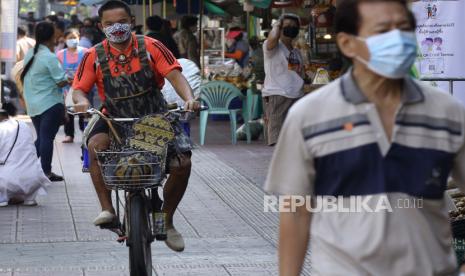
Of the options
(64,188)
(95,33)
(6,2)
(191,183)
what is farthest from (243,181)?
(95,33)

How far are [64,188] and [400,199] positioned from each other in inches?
379

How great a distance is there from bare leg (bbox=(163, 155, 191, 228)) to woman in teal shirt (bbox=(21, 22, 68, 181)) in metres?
5.99

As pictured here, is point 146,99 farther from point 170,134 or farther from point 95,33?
point 95,33

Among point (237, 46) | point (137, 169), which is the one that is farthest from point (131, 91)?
point (237, 46)

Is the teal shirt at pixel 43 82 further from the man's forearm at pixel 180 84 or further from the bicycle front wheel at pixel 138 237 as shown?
the bicycle front wheel at pixel 138 237

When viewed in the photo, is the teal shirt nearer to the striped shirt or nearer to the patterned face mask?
the patterned face mask

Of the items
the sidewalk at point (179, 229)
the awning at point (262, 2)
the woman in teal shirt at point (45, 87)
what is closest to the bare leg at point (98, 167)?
the sidewalk at point (179, 229)

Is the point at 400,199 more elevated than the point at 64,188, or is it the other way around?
the point at 400,199

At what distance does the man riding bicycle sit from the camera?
746 centimetres

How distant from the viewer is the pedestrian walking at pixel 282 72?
47.3ft

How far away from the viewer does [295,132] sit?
3.86 m

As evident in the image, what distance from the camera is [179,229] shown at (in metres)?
10.1

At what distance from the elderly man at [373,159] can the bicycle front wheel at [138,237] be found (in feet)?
10.1

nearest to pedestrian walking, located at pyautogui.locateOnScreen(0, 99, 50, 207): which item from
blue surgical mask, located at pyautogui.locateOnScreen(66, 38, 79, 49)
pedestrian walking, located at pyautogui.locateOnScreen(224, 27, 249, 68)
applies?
Answer: blue surgical mask, located at pyautogui.locateOnScreen(66, 38, 79, 49)
